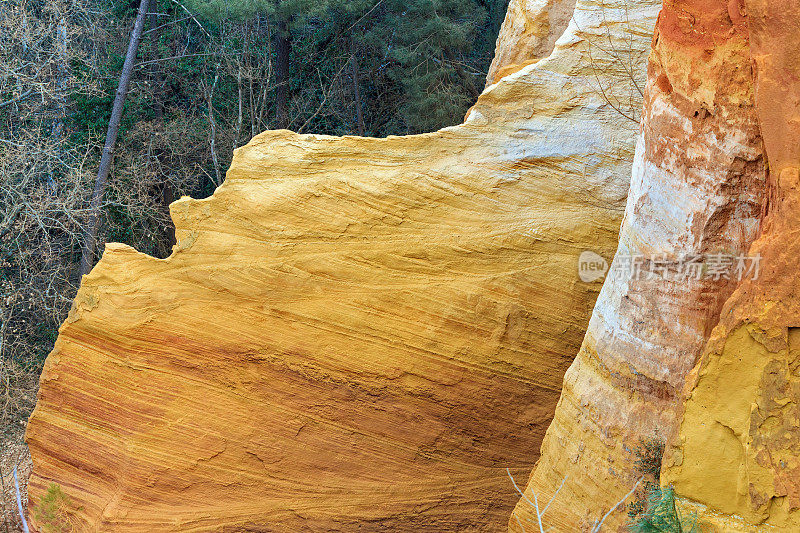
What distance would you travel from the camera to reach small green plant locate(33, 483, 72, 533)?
5922mm

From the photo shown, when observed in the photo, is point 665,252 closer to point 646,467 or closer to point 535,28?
point 646,467

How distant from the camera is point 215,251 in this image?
582 cm

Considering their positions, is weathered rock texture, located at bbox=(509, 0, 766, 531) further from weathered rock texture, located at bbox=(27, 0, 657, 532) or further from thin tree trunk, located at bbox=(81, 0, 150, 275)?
thin tree trunk, located at bbox=(81, 0, 150, 275)

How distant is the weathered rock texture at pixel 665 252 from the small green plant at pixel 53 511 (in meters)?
3.66

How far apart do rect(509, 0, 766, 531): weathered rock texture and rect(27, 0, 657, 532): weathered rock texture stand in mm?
1293

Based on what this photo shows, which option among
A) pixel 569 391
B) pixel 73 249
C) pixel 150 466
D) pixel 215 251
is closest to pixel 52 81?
pixel 73 249

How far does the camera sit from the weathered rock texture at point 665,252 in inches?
148

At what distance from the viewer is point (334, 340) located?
5.85 metres

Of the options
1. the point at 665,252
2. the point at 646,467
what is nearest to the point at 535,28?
the point at 665,252

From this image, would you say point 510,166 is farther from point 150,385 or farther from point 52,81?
point 52,81

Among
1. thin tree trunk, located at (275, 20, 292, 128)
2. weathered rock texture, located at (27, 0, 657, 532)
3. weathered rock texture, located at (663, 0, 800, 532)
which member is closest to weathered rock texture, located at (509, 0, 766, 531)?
weathered rock texture, located at (663, 0, 800, 532)

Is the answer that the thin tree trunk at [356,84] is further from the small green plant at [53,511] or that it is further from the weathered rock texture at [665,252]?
the weathered rock texture at [665,252]

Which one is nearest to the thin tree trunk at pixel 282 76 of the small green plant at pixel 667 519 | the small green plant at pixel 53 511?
the small green plant at pixel 53 511

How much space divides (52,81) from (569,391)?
29.3ft
